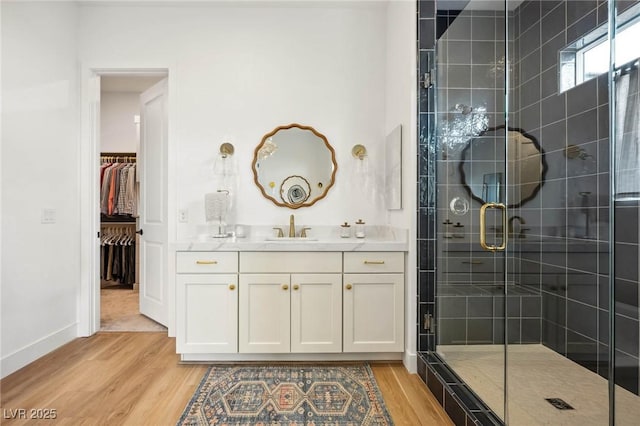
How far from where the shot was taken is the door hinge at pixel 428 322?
247 cm

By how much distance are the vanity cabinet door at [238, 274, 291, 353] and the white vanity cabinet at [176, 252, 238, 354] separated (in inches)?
2.4

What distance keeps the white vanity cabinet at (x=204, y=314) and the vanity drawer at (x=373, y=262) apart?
812 millimetres

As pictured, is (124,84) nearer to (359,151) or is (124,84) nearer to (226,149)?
(226,149)

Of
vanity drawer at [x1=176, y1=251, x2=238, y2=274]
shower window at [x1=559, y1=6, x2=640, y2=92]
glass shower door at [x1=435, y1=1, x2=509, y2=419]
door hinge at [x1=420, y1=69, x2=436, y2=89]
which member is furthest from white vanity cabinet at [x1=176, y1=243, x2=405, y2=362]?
A: shower window at [x1=559, y1=6, x2=640, y2=92]

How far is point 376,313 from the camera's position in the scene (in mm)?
2594

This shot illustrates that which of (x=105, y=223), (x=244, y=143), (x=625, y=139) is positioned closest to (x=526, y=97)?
(x=625, y=139)

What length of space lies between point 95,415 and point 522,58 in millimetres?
2802

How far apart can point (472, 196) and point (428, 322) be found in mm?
899

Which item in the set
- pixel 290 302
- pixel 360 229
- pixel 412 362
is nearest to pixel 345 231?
pixel 360 229

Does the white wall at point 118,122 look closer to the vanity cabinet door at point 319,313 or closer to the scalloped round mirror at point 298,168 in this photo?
the scalloped round mirror at point 298,168

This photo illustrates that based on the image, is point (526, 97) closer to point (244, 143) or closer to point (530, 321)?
point (530, 321)

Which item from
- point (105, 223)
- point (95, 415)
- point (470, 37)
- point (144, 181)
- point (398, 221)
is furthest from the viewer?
point (105, 223)

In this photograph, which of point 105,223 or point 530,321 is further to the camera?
point 105,223

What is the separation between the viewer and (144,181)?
355cm
